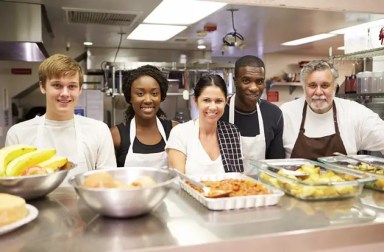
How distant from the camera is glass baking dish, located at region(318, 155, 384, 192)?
4.25ft

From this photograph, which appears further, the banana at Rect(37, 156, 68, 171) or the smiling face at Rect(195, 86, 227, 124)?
the smiling face at Rect(195, 86, 227, 124)

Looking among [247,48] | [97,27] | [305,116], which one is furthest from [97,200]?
[247,48]

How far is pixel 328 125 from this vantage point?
2016 millimetres

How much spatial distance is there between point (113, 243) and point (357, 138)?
1.61 m

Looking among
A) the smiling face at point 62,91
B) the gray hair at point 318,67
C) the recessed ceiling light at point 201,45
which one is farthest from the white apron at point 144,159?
the recessed ceiling light at point 201,45

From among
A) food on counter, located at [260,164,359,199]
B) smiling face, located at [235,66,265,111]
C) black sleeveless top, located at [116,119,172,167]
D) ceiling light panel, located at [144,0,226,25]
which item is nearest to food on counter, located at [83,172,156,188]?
food on counter, located at [260,164,359,199]

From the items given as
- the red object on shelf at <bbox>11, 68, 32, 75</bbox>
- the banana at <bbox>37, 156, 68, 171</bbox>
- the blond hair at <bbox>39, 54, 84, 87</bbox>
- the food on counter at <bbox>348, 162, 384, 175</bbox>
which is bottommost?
the food on counter at <bbox>348, 162, 384, 175</bbox>

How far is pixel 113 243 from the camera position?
849 mm

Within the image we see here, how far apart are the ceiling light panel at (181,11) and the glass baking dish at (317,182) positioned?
1852 mm

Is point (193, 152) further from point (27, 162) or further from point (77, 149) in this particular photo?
point (27, 162)

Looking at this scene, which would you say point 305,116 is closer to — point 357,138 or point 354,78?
point 357,138

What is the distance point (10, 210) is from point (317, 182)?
0.91 metres

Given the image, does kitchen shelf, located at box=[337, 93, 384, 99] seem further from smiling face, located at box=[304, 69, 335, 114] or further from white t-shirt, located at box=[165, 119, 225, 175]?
white t-shirt, located at box=[165, 119, 225, 175]

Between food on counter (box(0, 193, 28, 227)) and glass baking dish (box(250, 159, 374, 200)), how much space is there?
0.83m
